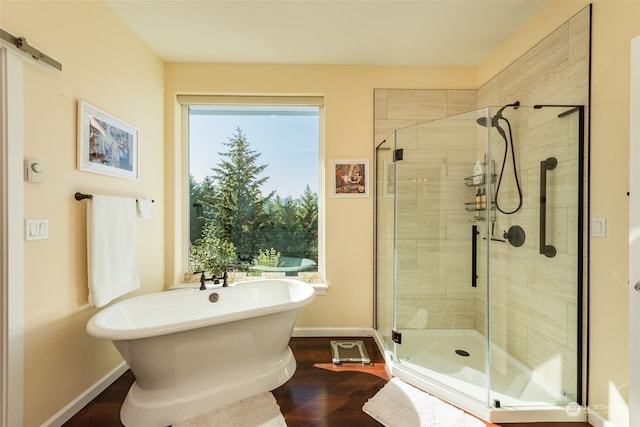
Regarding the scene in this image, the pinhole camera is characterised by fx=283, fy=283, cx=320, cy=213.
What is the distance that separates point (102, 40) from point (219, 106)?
3.42ft

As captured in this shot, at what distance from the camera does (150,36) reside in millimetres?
2318

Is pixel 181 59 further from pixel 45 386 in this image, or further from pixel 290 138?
pixel 45 386

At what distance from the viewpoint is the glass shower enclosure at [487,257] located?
1.77 metres

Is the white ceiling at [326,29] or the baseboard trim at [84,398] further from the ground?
the white ceiling at [326,29]

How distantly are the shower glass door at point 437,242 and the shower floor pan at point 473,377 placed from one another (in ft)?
0.04

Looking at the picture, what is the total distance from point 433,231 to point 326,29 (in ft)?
6.08

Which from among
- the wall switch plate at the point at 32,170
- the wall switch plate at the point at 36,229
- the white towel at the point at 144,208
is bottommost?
the wall switch plate at the point at 36,229

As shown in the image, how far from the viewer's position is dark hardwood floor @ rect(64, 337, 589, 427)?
5.48 feet

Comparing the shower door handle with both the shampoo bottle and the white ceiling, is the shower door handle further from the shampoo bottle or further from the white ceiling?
the white ceiling

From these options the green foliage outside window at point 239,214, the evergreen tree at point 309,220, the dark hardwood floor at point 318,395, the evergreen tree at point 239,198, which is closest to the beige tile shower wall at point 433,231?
the dark hardwood floor at point 318,395

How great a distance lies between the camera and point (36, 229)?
149 centimetres

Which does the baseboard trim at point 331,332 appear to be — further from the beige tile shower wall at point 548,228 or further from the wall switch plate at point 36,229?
the wall switch plate at point 36,229

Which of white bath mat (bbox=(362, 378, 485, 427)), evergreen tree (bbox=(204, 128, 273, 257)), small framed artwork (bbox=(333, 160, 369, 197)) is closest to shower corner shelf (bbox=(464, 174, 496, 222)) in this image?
small framed artwork (bbox=(333, 160, 369, 197))

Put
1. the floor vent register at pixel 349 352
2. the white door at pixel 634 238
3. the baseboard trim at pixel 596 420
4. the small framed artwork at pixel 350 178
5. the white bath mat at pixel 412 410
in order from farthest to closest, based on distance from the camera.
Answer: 1. the small framed artwork at pixel 350 178
2. the floor vent register at pixel 349 352
3. the white bath mat at pixel 412 410
4. the baseboard trim at pixel 596 420
5. the white door at pixel 634 238
